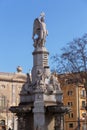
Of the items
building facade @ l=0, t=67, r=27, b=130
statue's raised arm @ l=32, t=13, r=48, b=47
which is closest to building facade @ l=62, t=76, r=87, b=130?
building facade @ l=0, t=67, r=27, b=130

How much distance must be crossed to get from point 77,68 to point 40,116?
532 inches

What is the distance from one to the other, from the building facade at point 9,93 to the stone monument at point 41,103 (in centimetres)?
5313

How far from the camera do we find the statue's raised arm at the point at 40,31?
29323 millimetres

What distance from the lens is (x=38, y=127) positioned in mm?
27016

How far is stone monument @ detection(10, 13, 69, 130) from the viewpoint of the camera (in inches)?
1057

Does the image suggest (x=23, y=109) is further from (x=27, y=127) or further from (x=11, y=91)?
(x=11, y=91)

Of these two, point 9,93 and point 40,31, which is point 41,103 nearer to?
point 40,31

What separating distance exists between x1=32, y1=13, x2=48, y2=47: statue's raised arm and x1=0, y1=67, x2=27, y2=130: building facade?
2075 inches

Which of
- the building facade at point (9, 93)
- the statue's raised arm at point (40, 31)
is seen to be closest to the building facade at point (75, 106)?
the building facade at point (9, 93)

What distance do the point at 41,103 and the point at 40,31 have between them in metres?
5.58

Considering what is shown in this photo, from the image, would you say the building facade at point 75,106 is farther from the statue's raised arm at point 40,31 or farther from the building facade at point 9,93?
the statue's raised arm at point 40,31

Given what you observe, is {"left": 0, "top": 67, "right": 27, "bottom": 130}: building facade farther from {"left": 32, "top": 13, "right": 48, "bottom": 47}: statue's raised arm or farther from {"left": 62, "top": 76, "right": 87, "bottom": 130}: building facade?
{"left": 32, "top": 13, "right": 48, "bottom": 47}: statue's raised arm

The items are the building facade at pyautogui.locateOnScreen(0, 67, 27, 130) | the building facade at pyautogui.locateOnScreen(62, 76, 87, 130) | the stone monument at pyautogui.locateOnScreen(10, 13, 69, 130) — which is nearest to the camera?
the stone monument at pyautogui.locateOnScreen(10, 13, 69, 130)

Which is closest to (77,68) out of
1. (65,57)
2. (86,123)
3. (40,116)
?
(65,57)
